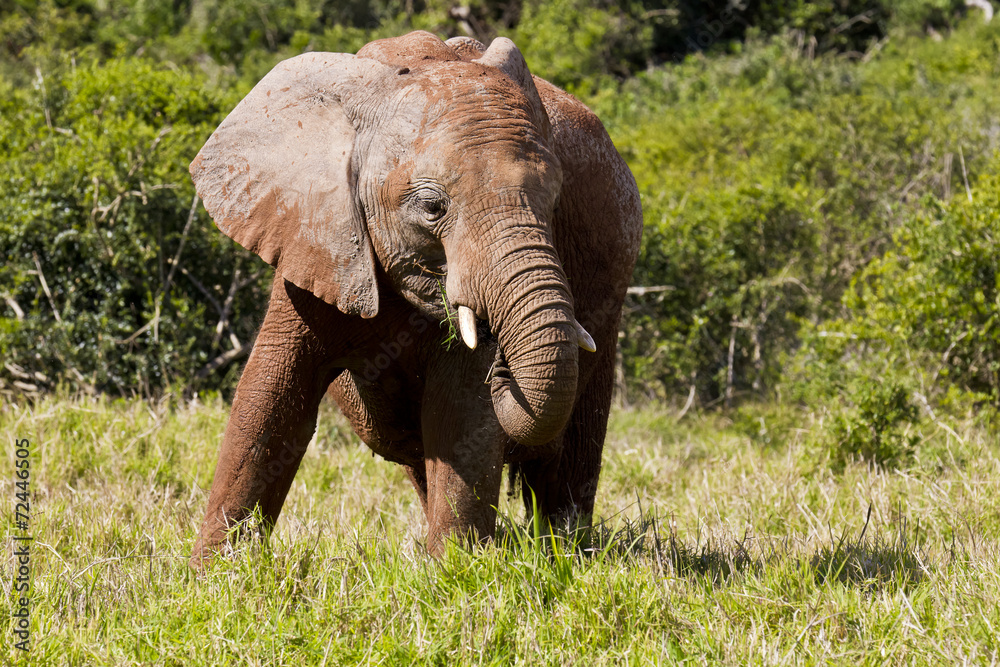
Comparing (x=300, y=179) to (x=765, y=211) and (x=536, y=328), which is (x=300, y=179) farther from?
(x=765, y=211)

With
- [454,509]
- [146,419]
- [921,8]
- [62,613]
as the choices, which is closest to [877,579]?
[454,509]

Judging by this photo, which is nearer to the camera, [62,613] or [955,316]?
[62,613]

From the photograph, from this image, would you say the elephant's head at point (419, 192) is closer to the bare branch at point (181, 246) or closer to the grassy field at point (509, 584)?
the grassy field at point (509, 584)

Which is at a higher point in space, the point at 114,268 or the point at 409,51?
the point at 409,51

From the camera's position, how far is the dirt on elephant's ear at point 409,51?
3771 mm

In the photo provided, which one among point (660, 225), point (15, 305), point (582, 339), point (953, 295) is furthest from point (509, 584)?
point (660, 225)

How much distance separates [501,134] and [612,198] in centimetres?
120

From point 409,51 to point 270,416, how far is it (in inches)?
57.6

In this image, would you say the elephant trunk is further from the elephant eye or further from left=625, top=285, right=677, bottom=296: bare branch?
left=625, top=285, right=677, bottom=296: bare branch

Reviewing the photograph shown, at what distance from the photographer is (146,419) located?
6426mm

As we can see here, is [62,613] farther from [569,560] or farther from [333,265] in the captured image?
[569,560]

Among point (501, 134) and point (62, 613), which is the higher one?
point (501, 134)

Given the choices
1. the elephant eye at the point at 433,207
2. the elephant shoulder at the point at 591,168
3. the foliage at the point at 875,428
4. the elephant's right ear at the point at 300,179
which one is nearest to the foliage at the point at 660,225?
the foliage at the point at 875,428

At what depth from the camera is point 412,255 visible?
141 inches
